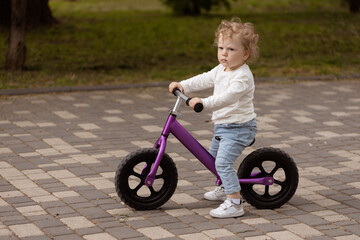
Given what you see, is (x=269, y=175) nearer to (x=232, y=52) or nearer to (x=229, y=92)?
(x=229, y=92)

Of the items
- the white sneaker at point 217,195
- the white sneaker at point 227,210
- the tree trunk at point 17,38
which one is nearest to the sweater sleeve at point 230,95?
the white sneaker at point 227,210

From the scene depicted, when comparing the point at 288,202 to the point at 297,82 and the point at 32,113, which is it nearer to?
the point at 32,113

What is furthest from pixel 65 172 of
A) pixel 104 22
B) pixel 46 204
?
pixel 104 22

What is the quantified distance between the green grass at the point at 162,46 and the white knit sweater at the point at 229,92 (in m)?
5.74

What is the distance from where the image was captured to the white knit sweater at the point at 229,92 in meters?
5.21

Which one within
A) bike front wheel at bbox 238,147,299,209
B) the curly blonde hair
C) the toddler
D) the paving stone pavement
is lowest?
the paving stone pavement

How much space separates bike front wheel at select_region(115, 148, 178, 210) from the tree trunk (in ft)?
22.1

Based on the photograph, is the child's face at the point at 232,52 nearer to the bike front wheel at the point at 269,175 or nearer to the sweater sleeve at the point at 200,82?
the sweater sleeve at the point at 200,82

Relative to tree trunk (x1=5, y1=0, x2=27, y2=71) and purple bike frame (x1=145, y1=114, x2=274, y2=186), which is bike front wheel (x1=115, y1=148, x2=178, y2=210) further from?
tree trunk (x1=5, y1=0, x2=27, y2=71)

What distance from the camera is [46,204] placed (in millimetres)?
5625

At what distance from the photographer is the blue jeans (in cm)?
534

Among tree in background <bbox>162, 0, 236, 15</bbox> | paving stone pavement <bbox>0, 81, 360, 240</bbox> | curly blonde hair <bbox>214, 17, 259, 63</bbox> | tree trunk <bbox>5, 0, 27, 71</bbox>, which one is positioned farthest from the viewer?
tree in background <bbox>162, 0, 236, 15</bbox>

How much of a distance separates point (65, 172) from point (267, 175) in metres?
1.96

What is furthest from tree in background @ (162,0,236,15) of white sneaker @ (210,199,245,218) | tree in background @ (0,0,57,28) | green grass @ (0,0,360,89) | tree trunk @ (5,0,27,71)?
white sneaker @ (210,199,245,218)
